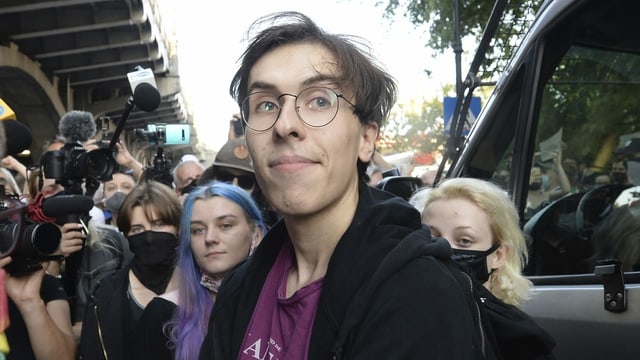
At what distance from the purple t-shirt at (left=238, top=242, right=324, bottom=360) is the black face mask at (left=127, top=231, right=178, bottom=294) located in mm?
Result: 1902

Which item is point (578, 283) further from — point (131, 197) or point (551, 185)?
point (131, 197)

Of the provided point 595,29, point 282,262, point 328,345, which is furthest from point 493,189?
point 328,345

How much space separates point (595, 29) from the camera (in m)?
3.01

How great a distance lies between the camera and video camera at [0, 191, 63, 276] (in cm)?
159

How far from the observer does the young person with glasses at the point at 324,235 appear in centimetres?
144

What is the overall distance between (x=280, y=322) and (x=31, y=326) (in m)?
1.80

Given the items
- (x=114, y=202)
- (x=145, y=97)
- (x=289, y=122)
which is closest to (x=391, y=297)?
(x=289, y=122)

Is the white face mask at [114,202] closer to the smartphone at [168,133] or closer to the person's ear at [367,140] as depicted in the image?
the smartphone at [168,133]

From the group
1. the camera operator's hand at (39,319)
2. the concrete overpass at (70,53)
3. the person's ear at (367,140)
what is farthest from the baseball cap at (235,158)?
the concrete overpass at (70,53)

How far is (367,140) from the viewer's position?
1.92 metres

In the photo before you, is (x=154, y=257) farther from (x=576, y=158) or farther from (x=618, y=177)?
(x=618, y=177)

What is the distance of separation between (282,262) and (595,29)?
72.0 inches

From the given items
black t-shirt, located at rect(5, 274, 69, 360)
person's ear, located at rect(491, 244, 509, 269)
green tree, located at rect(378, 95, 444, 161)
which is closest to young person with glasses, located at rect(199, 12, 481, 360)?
person's ear, located at rect(491, 244, 509, 269)

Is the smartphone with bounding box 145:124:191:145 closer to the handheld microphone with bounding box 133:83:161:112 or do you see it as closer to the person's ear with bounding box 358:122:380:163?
the handheld microphone with bounding box 133:83:161:112
